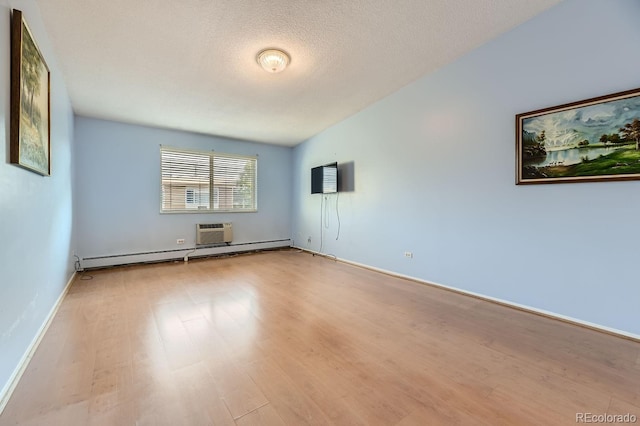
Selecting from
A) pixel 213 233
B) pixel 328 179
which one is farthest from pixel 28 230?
pixel 328 179

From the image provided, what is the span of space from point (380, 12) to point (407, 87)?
164 cm

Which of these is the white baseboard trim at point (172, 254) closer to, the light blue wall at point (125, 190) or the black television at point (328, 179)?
the light blue wall at point (125, 190)

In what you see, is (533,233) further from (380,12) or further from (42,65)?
(42,65)

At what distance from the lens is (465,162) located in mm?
3150

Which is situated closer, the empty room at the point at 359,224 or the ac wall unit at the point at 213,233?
the empty room at the point at 359,224

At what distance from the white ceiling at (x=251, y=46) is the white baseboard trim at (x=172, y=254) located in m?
2.46

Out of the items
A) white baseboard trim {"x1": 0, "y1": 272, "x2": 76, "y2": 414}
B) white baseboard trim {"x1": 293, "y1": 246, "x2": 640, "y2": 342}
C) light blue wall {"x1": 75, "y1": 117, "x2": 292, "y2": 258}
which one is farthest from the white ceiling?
white baseboard trim {"x1": 293, "y1": 246, "x2": 640, "y2": 342}

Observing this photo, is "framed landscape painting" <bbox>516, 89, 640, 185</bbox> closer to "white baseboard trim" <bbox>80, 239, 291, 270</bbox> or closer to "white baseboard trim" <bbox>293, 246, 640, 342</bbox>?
"white baseboard trim" <bbox>293, 246, 640, 342</bbox>

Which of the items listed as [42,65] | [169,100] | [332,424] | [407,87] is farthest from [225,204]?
[332,424]

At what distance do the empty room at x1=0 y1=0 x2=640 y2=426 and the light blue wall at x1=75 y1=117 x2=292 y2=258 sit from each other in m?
0.04

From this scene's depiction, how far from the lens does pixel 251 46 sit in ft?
8.72
